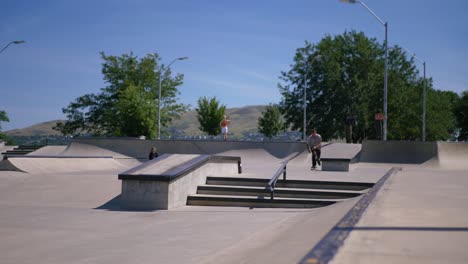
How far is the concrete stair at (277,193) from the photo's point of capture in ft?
38.2

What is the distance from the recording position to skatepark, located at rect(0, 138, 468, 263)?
4.82 m

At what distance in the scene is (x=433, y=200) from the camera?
7.99 metres

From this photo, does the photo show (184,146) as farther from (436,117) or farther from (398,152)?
(436,117)

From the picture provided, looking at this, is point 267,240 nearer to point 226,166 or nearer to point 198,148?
point 226,166

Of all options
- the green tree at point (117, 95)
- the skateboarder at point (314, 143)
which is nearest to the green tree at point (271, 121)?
the green tree at point (117, 95)

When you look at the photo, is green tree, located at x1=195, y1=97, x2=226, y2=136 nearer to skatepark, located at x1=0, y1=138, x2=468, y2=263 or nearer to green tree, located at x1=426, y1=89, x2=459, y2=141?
green tree, located at x1=426, y1=89, x2=459, y2=141

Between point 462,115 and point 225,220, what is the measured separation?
83396 millimetres

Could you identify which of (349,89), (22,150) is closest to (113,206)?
(22,150)

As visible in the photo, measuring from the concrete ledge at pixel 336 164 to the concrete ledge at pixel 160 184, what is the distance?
21.8 ft

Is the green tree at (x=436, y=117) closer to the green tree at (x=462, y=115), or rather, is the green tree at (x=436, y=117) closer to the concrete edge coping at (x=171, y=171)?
the green tree at (x=462, y=115)

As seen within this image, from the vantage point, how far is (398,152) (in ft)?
82.8

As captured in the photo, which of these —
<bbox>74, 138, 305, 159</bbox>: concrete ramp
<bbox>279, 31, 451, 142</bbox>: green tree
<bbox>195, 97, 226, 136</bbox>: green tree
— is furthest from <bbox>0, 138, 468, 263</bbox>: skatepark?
<bbox>195, 97, 226, 136</bbox>: green tree

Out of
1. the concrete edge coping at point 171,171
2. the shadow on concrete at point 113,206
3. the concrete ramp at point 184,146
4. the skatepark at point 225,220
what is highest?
the concrete ramp at point 184,146

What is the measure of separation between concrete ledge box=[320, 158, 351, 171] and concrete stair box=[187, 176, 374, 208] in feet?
17.5
